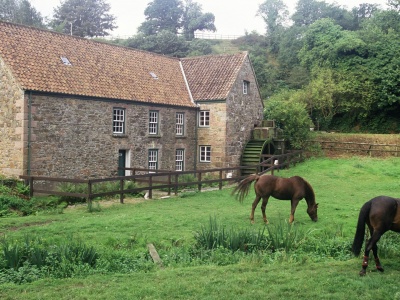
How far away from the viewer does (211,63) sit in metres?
29.6

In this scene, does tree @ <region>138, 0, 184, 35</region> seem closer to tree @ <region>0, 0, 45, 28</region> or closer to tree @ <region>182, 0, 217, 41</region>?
tree @ <region>182, 0, 217, 41</region>

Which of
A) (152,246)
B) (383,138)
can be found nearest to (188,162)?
(383,138)

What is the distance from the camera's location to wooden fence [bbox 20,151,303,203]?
1641cm

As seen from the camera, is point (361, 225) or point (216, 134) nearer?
point (361, 225)

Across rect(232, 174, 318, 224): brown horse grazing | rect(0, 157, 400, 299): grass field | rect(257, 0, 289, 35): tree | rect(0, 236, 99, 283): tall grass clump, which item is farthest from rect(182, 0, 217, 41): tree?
rect(0, 236, 99, 283): tall grass clump

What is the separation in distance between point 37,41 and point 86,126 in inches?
190

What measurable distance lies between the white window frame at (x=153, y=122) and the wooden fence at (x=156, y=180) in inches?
93.0

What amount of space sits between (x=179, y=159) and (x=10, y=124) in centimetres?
1069

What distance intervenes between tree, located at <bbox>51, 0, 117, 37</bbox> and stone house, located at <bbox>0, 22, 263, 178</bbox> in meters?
39.8

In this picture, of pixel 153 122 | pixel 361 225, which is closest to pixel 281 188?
pixel 361 225

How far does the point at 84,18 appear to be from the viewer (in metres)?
66.1

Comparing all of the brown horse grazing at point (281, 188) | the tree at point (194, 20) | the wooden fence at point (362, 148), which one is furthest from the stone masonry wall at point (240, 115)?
the tree at point (194, 20)

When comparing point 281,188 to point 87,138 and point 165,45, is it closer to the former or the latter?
point 87,138

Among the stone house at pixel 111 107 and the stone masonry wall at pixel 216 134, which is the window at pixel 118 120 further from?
the stone masonry wall at pixel 216 134
